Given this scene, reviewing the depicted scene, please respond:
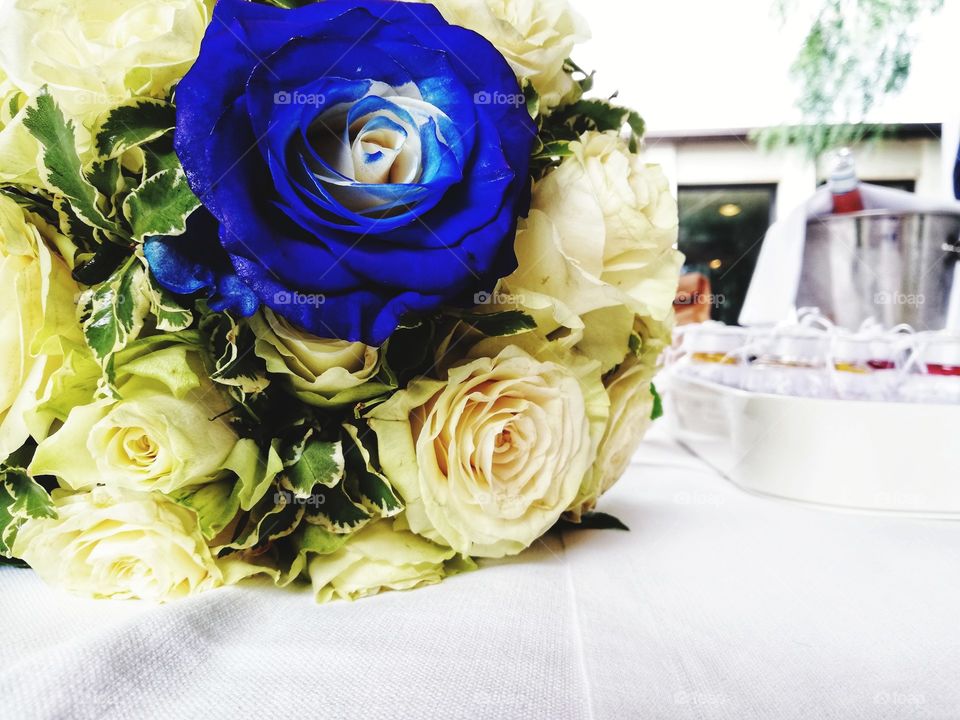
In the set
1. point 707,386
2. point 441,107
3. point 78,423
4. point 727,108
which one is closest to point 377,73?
point 441,107

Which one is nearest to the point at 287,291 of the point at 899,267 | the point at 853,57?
the point at 899,267

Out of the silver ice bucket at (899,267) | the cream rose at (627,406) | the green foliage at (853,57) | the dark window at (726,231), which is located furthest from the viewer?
the dark window at (726,231)

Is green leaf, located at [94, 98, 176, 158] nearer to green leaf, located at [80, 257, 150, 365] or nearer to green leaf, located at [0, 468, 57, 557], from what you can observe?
green leaf, located at [80, 257, 150, 365]

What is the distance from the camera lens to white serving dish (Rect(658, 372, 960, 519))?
1.32ft

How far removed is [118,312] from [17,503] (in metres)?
0.11

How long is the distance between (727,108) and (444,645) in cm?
224

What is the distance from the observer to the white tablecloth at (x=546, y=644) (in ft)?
0.61

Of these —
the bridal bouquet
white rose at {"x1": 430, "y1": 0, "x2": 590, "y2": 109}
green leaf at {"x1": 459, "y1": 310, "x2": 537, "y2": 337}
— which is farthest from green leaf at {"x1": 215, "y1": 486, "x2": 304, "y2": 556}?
white rose at {"x1": 430, "y1": 0, "x2": 590, "y2": 109}

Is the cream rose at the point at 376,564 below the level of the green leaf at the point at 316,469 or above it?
below

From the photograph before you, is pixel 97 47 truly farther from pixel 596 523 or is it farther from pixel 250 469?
pixel 596 523

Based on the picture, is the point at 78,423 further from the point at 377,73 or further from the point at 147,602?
the point at 377,73

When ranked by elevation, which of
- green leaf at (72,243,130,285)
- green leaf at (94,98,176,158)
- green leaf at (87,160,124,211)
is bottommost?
green leaf at (72,243,130,285)

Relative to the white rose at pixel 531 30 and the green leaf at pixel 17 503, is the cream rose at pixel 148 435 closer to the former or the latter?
the green leaf at pixel 17 503

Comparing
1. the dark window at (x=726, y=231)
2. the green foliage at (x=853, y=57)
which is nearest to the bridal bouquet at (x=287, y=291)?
the green foliage at (x=853, y=57)
